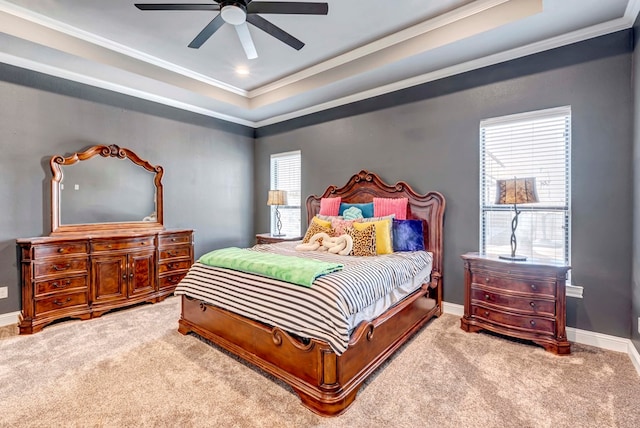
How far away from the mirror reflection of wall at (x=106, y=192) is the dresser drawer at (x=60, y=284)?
0.74 m

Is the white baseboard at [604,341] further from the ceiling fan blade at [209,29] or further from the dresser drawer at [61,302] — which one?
the dresser drawer at [61,302]

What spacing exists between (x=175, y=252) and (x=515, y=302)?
4.05m

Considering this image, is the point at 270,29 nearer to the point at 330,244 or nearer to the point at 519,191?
the point at 330,244

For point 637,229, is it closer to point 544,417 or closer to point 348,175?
point 544,417

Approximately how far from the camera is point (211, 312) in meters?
2.67

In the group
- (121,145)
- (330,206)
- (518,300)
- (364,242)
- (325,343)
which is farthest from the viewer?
(330,206)

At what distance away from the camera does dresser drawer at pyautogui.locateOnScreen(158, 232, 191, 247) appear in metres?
4.06

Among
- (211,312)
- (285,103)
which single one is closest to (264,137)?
(285,103)

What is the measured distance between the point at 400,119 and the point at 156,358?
370 cm

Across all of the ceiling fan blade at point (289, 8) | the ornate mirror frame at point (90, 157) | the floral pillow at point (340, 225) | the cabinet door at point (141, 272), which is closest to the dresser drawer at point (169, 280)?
the cabinet door at point (141, 272)

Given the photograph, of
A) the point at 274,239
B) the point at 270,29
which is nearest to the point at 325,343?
the point at 270,29

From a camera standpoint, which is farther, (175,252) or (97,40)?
(175,252)

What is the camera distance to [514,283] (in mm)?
2732

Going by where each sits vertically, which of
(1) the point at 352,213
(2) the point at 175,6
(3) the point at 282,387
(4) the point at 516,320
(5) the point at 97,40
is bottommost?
(3) the point at 282,387
